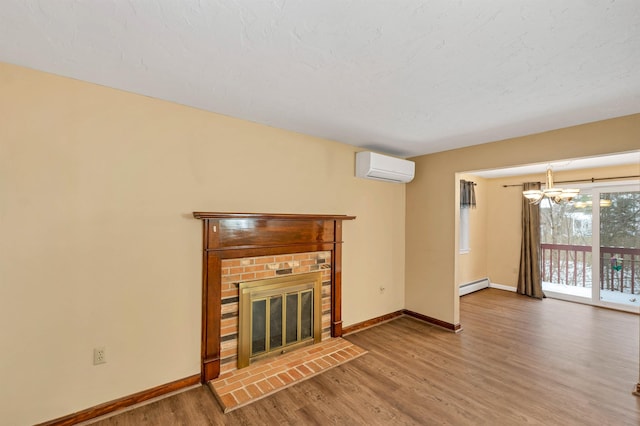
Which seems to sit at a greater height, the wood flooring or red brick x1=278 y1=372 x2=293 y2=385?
red brick x1=278 y1=372 x2=293 y2=385

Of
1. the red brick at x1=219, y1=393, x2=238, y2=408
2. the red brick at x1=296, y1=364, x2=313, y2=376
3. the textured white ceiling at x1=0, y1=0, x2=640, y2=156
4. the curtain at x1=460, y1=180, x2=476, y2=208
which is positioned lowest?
the red brick at x1=296, y1=364, x2=313, y2=376

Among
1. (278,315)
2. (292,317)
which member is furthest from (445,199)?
(278,315)

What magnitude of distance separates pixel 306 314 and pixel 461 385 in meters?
1.61

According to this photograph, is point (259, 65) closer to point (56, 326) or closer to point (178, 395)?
point (56, 326)

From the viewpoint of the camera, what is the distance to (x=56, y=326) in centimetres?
187

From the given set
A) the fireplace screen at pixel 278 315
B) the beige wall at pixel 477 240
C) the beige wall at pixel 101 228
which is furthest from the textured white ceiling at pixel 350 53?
the beige wall at pixel 477 240

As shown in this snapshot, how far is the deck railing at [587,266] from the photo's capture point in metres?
4.50

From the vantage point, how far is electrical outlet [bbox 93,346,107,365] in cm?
199

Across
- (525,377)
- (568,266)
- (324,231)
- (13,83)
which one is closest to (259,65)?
(13,83)

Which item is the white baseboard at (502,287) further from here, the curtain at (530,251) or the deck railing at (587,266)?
the deck railing at (587,266)

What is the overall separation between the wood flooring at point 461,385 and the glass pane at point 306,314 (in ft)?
1.80

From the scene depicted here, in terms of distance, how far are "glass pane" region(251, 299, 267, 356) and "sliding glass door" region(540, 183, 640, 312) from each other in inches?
217

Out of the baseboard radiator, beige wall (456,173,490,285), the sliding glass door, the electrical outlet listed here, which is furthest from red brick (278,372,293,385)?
the sliding glass door

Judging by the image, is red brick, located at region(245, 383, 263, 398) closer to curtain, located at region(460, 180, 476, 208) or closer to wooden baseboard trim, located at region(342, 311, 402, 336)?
wooden baseboard trim, located at region(342, 311, 402, 336)
